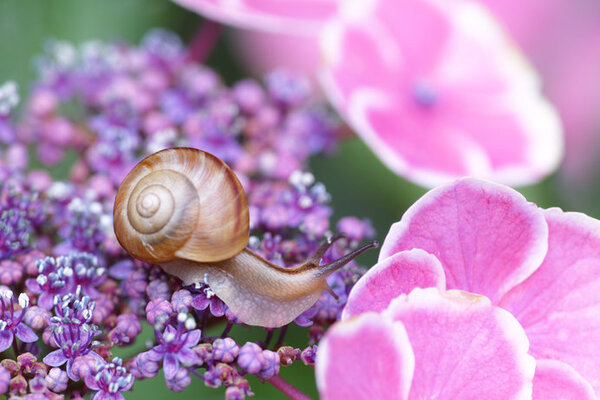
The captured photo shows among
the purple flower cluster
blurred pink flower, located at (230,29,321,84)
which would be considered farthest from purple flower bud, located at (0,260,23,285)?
blurred pink flower, located at (230,29,321,84)

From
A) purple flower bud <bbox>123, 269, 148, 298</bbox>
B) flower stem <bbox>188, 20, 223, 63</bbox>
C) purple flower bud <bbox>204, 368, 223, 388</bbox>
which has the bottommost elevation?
purple flower bud <bbox>123, 269, 148, 298</bbox>

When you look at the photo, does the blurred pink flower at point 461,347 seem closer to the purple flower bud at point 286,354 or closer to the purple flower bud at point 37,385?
the purple flower bud at point 286,354

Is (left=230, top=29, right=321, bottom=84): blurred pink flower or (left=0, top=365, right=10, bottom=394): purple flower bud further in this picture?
(left=230, top=29, right=321, bottom=84): blurred pink flower

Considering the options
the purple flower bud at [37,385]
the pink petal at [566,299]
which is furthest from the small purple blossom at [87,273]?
the pink petal at [566,299]

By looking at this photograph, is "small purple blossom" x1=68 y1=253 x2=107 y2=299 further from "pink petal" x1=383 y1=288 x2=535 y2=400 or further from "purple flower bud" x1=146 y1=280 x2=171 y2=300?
"pink petal" x1=383 y1=288 x2=535 y2=400

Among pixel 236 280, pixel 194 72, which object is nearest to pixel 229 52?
pixel 194 72

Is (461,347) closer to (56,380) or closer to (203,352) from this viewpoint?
(203,352)

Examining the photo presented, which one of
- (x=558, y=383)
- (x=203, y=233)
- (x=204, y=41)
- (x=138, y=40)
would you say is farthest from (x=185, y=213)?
(x=138, y=40)
